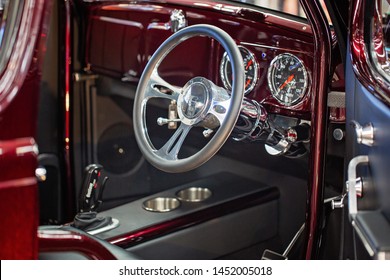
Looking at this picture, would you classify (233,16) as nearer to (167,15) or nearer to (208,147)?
(167,15)

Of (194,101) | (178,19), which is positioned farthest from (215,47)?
(194,101)

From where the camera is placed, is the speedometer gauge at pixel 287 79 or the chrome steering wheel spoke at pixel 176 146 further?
the speedometer gauge at pixel 287 79

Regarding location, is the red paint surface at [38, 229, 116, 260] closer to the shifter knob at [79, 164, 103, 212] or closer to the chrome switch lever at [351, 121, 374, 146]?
the chrome switch lever at [351, 121, 374, 146]

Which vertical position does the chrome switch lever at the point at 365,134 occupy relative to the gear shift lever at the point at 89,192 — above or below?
above

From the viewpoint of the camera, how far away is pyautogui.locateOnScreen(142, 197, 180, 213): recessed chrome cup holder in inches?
81.3

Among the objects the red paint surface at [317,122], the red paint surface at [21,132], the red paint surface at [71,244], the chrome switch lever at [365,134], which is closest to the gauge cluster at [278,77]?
the red paint surface at [317,122]

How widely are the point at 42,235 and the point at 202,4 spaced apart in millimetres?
1209

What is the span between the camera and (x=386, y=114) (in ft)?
3.67

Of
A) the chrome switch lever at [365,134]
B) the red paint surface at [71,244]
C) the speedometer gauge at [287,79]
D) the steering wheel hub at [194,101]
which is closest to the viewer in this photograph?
the red paint surface at [71,244]

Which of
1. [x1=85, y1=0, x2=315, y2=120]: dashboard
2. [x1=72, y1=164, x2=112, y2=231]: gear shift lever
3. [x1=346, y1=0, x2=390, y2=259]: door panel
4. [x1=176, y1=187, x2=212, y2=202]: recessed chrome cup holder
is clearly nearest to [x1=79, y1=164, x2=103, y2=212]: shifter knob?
[x1=72, y1=164, x2=112, y2=231]: gear shift lever

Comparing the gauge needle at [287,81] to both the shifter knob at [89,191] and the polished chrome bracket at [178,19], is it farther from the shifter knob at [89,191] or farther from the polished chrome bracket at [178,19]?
the shifter knob at [89,191]

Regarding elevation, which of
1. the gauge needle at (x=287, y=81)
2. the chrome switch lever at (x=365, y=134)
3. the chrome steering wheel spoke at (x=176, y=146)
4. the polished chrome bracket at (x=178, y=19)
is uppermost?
the polished chrome bracket at (x=178, y=19)

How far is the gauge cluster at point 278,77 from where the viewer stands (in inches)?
67.2

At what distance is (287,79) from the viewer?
1740 mm
